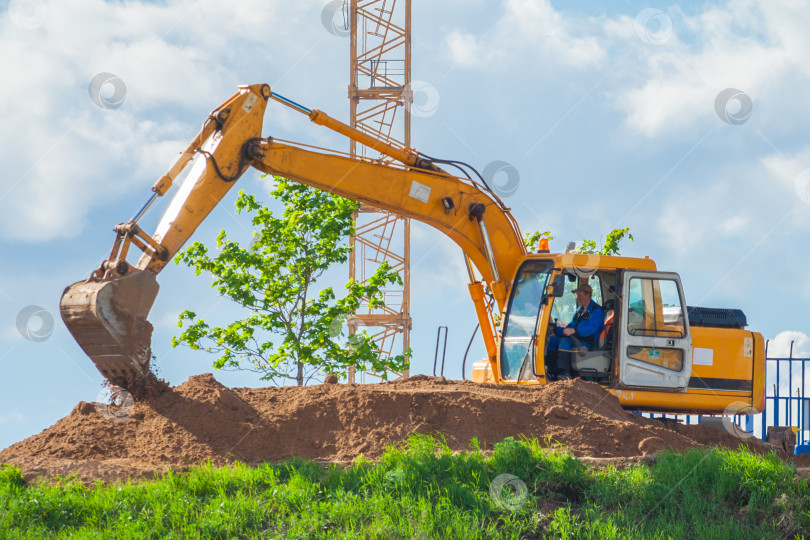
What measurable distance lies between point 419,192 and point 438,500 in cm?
616

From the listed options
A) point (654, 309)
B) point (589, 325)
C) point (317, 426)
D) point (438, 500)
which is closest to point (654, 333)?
point (654, 309)

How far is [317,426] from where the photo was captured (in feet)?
31.7

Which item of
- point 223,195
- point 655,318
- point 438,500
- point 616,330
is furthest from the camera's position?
point 655,318

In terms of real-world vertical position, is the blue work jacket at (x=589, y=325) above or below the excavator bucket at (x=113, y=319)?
above

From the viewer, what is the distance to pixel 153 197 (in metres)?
10.0

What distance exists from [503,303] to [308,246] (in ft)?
25.6

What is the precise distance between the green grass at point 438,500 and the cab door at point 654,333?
3.07 metres

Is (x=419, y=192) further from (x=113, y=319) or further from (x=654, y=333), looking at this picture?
(x=113, y=319)

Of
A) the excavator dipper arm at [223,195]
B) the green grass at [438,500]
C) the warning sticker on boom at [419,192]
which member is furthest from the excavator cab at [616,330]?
the green grass at [438,500]

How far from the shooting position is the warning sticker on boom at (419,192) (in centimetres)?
1262

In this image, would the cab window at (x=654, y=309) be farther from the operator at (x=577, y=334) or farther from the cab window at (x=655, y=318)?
the operator at (x=577, y=334)

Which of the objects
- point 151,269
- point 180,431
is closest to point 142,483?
point 180,431

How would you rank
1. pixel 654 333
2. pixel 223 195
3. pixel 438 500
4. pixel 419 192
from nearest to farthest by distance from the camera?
pixel 438 500 → pixel 223 195 → pixel 654 333 → pixel 419 192

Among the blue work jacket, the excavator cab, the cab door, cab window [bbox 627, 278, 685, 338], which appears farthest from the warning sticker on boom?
cab window [bbox 627, 278, 685, 338]
